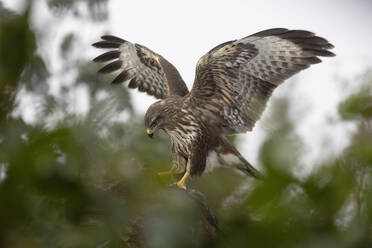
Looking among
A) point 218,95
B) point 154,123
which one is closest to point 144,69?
point 218,95

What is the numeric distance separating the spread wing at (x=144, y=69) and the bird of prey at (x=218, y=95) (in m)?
0.01

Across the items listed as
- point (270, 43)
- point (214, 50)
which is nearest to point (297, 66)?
point (270, 43)

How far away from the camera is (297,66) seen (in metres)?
2.83

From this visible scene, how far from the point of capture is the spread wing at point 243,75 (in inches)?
118

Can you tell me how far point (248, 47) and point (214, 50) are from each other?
0.27 metres

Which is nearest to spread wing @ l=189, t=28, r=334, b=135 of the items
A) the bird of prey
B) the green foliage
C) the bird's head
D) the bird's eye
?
the bird of prey

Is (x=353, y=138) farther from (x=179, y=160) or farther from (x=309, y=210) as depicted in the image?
(x=179, y=160)

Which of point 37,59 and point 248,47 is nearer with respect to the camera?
point 37,59

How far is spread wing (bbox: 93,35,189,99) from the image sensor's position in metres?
3.99

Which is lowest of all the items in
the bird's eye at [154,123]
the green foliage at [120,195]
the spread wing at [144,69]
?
the bird's eye at [154,123]

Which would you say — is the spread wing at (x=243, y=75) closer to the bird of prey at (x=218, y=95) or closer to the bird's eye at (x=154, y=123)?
the bird of prey at (x=218, y=95)

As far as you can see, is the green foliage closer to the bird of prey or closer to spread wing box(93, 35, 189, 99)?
the bird of prey

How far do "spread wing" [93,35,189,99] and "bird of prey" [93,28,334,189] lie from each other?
14 millimetres

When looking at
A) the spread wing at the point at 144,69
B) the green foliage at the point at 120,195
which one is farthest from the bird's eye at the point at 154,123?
the green foliage at the point at 120,195
